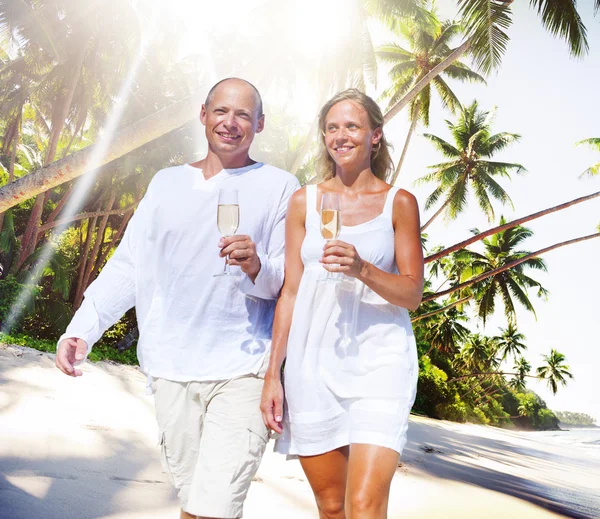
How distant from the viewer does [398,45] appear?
2858 centimetres

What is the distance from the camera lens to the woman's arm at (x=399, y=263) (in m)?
2.20

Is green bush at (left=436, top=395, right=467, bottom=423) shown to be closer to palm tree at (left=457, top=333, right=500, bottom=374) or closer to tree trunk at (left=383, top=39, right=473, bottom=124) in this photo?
palm tree at (left=457, top=333, right=500, bottom=374)

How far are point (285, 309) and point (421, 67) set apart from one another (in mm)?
26874

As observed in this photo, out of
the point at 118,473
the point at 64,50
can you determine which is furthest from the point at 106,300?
the point at 64,50

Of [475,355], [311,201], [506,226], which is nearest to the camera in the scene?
[311,201]

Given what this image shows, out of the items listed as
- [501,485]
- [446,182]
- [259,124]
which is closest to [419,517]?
[501,485]

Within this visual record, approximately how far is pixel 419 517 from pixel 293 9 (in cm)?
1006

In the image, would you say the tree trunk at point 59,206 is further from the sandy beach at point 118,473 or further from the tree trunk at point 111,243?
the sandy beach at point 118,473

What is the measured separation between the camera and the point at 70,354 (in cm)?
270

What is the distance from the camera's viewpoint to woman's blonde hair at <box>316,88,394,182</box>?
283cm

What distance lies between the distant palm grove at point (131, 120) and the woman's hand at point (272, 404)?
6116 millimetres

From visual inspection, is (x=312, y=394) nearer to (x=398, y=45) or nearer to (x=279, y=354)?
(x=279, y=354)

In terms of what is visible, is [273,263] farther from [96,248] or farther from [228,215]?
[96,248]

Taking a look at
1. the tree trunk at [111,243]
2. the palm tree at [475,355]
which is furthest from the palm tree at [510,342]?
the tree trunk at [111,243]
